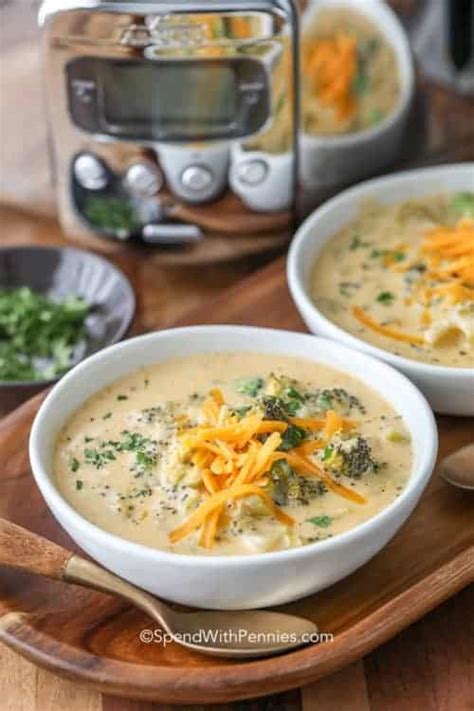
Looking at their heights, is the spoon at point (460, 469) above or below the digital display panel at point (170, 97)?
below

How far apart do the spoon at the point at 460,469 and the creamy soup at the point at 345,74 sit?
0.93 meters

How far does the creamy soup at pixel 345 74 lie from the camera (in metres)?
2.59

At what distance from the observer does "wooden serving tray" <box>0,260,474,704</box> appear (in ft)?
5.07

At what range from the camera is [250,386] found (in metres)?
1.90

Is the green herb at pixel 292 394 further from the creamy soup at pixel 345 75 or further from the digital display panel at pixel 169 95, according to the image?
the creamy soup at pixel 345 75

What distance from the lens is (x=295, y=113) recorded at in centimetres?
234

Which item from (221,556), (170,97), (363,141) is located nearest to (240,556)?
(221,556)

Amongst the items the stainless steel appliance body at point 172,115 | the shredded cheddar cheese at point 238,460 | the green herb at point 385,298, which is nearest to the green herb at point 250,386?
the shredded cheddar cheese at point 238,460

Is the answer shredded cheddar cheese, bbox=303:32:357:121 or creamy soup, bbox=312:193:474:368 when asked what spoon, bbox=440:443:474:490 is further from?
shredded cheddar cheese, bbox=303:32:357:121

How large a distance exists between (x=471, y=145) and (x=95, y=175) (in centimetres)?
80

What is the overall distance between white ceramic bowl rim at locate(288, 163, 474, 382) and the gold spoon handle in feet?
1.82

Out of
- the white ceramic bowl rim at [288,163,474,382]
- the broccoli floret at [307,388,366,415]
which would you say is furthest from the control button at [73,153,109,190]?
the broccoli floret at [307,388,366,415]

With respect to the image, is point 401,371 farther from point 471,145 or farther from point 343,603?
point 471,145

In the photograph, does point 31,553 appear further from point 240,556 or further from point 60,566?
point 240,556
